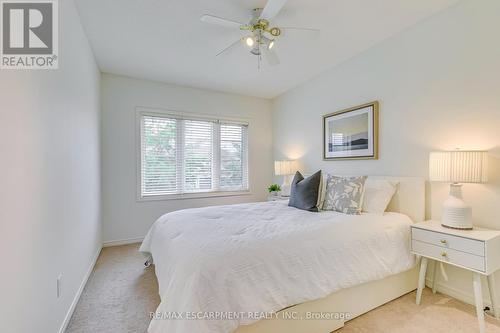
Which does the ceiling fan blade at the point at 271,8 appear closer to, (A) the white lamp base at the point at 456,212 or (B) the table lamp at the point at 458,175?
(B) the table lamp at the point at 458,175

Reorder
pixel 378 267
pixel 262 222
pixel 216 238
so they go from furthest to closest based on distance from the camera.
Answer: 1. pixel 262 222
2. pixel 378 267
3. pixel 216 238

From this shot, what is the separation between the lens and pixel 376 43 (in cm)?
271

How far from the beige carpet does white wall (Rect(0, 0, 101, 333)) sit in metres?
0.19

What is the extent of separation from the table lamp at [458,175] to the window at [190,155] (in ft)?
10.5

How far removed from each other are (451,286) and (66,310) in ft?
10.9

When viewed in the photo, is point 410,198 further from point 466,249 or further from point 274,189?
point 274,189

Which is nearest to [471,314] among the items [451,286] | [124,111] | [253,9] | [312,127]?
[451,286]

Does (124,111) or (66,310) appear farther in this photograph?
(124,111)

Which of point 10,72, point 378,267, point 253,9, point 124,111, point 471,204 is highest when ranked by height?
point 253,9

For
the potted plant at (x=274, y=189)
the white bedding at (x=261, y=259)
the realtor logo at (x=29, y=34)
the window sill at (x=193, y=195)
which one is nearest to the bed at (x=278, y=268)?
the white bedding at (x=261, y=259)

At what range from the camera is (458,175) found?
1.84 metres

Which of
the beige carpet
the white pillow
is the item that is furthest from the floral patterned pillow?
the beige carpet

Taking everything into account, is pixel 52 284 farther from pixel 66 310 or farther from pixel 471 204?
pixel 471 204

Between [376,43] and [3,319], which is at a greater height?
[376,43]
